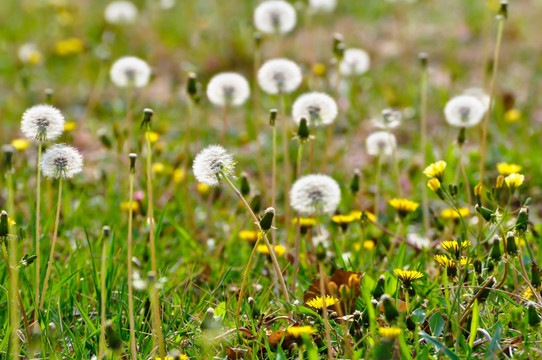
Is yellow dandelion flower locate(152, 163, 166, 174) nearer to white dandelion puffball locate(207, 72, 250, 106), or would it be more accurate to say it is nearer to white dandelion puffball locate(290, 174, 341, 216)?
white dandelion puffball locate(207, 72, 250, 106)

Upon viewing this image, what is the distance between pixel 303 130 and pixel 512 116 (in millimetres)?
2532

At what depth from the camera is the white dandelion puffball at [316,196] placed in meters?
1.76

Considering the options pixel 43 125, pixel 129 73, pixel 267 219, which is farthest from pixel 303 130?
pixel 129 73

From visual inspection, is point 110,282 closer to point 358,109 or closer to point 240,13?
point 358,109

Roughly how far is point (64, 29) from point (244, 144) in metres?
3.03

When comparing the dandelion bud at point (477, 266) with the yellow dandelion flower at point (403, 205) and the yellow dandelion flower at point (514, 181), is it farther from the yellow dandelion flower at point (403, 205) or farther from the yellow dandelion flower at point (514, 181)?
the yellow dandelion flower at point (403, 205)

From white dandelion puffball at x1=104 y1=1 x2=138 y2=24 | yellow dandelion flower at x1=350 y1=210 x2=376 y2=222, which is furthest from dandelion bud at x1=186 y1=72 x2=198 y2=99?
white dandelion puffball at x1=104 y1=1 x2=138 y2=24

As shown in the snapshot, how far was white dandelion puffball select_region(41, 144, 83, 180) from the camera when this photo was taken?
1.79 m

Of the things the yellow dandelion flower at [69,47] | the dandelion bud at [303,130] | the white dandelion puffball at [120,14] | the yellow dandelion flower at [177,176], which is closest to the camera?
the dandelion bud at [303,130]

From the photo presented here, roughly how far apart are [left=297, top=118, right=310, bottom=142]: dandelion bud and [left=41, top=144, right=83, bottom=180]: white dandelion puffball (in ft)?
2.12

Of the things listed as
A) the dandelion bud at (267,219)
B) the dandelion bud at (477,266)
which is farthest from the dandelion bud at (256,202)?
the dandelion bud at (477,266)

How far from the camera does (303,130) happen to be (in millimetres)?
1889

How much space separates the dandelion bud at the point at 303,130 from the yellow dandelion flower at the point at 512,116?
2507 mm

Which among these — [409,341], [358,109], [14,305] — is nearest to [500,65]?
[358,109]
